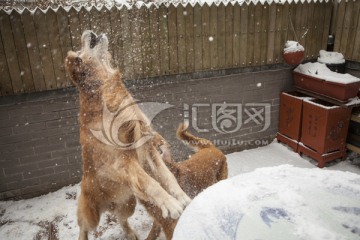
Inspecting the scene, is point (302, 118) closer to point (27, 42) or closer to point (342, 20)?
point (342, 20)

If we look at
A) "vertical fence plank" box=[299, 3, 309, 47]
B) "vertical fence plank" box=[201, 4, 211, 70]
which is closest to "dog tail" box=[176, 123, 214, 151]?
"vertical fence plank" box=[201, 4, 211, 70]

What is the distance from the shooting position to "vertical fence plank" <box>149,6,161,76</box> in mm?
4918

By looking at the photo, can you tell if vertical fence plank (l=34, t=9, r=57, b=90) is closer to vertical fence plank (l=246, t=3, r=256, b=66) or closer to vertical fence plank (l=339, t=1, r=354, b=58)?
vertical fence plank (l=246, t=3, r=256, b=66)

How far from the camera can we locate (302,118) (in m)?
5.80

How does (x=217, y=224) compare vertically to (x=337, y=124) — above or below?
above

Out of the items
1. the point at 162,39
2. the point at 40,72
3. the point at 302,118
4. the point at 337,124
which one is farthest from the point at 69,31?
the point at 337,124

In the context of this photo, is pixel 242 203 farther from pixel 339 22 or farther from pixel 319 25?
pixel 339 22

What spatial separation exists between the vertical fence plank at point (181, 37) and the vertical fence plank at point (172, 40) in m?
0.04

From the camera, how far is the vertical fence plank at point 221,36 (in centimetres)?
534

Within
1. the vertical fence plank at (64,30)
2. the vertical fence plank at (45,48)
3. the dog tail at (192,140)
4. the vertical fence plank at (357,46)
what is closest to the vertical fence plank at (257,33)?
the vertical fence plank at (357,46)

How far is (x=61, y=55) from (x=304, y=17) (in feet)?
14.9

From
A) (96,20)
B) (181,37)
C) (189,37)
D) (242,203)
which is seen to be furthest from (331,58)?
(242,203)

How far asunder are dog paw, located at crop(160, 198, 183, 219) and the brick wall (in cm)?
311

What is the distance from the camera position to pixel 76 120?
16.3 ft
